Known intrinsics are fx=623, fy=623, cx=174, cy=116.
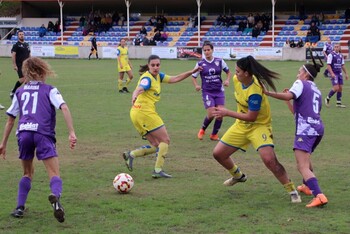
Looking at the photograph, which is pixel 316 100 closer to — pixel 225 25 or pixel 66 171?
pixel 66 171

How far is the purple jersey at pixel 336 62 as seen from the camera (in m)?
17.9

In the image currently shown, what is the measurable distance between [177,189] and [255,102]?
1.73 metres

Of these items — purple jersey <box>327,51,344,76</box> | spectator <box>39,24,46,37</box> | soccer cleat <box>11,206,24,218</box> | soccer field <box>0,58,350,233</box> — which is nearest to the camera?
soccer field <box>0,58,350,233</box>

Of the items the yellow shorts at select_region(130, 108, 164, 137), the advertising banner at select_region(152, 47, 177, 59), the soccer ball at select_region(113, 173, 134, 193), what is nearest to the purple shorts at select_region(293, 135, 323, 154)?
the soccer ball at select_region(113, 173, 134, 193)

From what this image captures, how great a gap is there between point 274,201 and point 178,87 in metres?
16.3

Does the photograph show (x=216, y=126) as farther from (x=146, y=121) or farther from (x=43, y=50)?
(x=43, y=50)

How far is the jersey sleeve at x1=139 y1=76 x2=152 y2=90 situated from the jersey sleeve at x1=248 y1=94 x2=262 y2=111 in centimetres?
223

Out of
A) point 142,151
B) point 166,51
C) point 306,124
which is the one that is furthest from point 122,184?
point 166,51

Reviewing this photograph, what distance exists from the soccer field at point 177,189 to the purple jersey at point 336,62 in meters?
2.94

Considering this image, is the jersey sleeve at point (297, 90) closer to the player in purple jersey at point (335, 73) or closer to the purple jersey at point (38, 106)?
the purple jersey at point (38, 106)

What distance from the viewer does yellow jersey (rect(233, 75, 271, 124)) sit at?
7.52 metres

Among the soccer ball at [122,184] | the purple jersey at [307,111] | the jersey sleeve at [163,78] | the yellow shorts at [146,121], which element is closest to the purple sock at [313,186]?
the purple jersey at [307,111]

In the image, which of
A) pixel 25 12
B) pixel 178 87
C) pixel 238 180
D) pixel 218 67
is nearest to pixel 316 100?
pixel 238 180

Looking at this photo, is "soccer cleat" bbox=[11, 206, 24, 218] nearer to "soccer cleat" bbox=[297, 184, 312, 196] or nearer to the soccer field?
the soccer field
